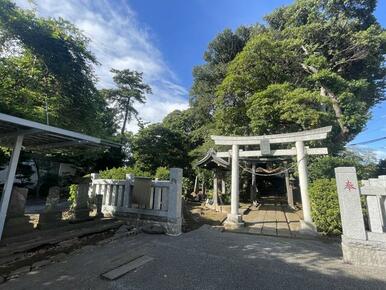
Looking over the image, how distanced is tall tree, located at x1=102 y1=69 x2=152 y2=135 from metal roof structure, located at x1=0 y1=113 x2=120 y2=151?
66.1ft

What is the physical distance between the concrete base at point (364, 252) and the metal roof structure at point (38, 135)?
19.9 ft

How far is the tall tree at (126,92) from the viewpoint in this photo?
85.9 ft

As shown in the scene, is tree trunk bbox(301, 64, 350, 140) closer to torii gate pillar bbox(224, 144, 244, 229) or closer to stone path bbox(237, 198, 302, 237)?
stone path bbox(237, 198, 302, 237)

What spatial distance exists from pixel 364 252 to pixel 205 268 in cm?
313

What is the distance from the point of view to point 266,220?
989cm

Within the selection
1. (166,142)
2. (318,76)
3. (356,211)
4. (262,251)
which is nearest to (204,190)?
(166,142)

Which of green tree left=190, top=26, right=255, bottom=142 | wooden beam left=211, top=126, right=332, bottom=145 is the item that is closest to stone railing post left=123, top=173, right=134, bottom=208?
wooden beam left=211, top=126, right=332, bottom=145

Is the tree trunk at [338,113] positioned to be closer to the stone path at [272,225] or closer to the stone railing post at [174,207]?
the stone path at [272,225]

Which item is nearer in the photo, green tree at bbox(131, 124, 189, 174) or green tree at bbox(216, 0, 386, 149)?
green tree at bbox(216, 0, 386, 149)

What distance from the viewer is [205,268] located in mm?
4211

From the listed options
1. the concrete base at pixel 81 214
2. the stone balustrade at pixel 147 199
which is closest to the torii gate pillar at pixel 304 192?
the stone balustrade at pixel 147 199

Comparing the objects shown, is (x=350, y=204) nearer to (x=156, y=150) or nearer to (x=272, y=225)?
(x=272, y=225)

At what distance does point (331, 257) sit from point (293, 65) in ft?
47.0

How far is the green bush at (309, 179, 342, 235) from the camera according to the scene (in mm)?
7285
